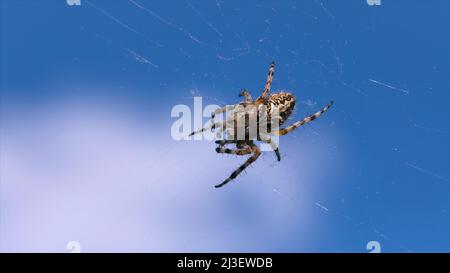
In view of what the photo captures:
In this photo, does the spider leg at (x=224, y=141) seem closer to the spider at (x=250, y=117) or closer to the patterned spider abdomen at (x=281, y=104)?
the spider at (x=250, y=117)

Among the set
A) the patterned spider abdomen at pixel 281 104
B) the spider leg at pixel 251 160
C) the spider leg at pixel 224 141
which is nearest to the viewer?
the patterned spider abdomen at pixel 281 104

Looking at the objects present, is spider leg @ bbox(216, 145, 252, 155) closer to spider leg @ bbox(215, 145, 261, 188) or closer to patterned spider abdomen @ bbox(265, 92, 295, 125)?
spider leg @ bbox(215, 145, 261, 188)

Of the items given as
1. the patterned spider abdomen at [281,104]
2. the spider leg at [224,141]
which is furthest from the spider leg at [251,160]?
the patterned spider abdomen at [281,104]

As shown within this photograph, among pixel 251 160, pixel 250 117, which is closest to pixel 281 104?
pixel 250 117

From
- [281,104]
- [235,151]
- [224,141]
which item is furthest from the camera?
[235,151]

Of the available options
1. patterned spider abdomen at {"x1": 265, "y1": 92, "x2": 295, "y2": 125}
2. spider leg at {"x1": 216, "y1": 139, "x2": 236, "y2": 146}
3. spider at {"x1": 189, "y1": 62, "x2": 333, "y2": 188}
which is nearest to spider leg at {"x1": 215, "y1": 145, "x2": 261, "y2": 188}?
spider at {"x1": 189, "y1": 62, "x2": 333, "y2": 188}

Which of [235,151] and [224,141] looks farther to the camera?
[235,151]

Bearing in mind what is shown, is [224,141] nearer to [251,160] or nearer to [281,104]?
[251,160]

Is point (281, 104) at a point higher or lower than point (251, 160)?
higher
